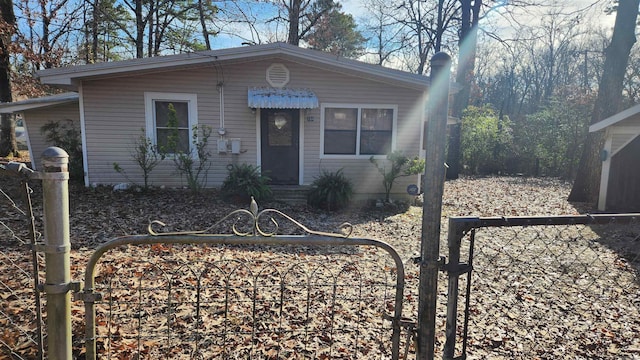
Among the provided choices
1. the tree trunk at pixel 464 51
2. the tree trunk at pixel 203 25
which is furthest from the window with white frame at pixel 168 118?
the tree trunk at pixel 464 51

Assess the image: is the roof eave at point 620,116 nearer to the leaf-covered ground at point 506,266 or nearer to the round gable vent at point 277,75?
the leaf-covered ground at point 506,266

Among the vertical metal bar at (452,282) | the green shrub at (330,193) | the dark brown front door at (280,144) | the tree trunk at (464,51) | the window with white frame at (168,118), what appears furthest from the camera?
the tree trunk at (464,51)

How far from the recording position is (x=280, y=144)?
9.02 m

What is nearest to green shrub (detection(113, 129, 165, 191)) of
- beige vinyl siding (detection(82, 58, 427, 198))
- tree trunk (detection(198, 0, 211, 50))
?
beige vinyl siding (detection(82, 58, 427, 198))

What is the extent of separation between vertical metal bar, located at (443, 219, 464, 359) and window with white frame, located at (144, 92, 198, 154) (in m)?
7.64

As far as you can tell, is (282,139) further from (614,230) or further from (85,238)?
(614,230)

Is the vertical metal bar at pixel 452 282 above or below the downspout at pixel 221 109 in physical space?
below

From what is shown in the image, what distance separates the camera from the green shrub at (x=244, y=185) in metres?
7.98

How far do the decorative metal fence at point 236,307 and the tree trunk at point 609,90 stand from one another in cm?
830

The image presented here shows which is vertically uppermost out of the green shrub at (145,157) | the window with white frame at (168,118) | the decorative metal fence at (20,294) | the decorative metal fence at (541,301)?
the window with white frame at (168,118)

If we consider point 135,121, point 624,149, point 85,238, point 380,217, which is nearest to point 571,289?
point 380,217

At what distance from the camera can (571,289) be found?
4.22m

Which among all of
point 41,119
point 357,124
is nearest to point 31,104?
point 41,119

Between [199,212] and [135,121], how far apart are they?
2.98 m
